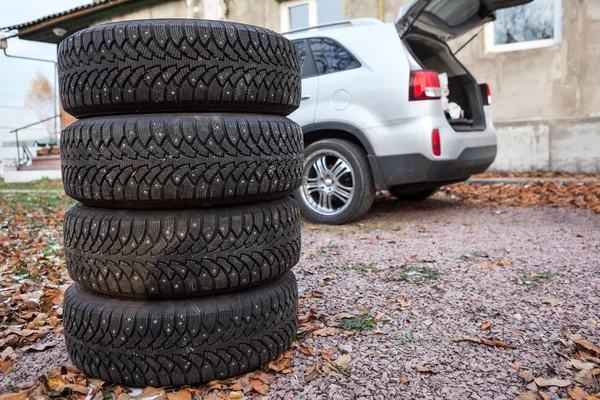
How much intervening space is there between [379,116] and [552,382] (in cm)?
349

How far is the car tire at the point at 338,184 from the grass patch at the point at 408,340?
2.81 m

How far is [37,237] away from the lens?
5203mm

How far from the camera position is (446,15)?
5.43 meters

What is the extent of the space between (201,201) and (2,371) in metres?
1.19

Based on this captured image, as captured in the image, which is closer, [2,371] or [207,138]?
[207,138]

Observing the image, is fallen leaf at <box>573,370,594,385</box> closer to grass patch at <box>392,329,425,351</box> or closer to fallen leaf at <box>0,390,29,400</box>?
grass patch at <box>392,329,425,351</box>

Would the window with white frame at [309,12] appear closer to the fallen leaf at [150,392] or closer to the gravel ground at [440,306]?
the gravel ground at [440,306]

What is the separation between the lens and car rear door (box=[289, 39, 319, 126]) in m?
5.43

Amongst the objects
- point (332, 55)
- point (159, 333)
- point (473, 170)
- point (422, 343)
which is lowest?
point (422, 343)

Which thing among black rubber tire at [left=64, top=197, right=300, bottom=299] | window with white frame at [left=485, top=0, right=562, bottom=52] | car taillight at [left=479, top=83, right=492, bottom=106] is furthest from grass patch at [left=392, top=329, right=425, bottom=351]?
window with white frame at [left=485, top=0, right=562, bottom=52]

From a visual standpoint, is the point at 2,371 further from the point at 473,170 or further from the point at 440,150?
the point at 473,170

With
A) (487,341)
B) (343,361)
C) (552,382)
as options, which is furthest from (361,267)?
(552,382)

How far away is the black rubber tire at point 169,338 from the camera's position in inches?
73.5

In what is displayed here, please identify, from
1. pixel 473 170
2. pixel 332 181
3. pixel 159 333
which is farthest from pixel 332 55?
pixel 159 333
